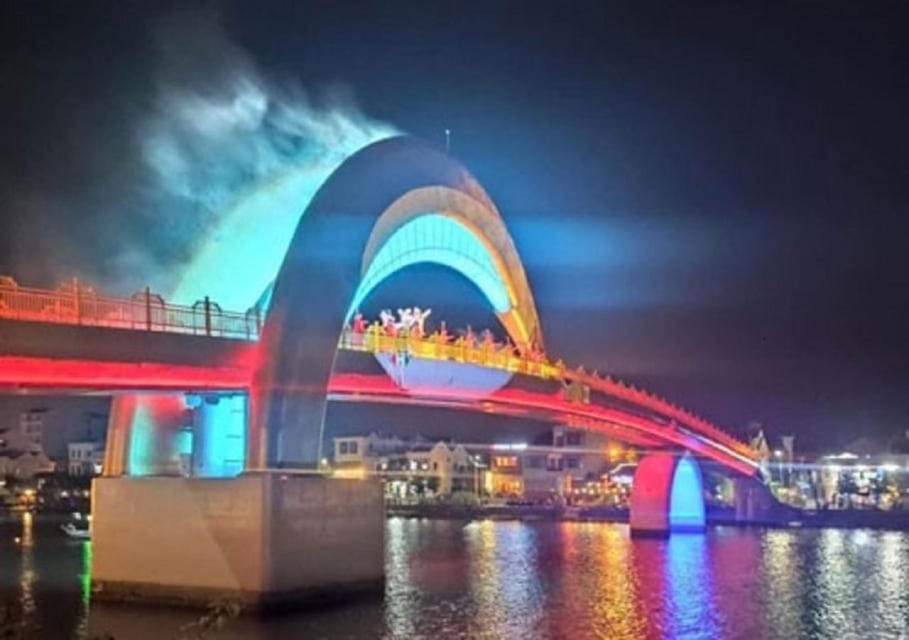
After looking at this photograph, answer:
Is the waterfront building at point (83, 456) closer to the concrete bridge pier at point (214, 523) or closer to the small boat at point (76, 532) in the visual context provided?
the small boat at point (76, 532)

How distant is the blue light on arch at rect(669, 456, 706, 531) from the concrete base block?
3600cm

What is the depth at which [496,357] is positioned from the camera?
44906 mm

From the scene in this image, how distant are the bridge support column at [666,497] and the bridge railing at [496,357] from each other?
93.7 inches

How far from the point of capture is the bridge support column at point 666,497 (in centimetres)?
6550

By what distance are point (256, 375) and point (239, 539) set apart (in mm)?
4612

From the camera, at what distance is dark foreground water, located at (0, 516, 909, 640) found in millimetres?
29406

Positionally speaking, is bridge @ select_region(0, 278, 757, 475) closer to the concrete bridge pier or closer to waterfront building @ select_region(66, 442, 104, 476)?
the concrete bridge pier

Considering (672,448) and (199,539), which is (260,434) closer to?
(199,539)

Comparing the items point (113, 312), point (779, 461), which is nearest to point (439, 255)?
point (113, 312)

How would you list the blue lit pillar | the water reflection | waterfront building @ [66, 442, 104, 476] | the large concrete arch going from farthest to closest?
1. waterfront building @ [66, 442, 104, 476]
2. the blue lit pillar
3. the large concrete arch
4. the water reflection

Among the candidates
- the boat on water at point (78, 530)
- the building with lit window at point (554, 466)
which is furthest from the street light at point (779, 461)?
the boat on water at point (78, 530)

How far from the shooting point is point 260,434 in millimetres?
31797

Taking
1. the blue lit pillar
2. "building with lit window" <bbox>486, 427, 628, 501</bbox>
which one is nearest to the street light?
"building with lit window" <bbox>486, 427, 628, 501</bbox>

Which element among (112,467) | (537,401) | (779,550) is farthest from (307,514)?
(779,550)
